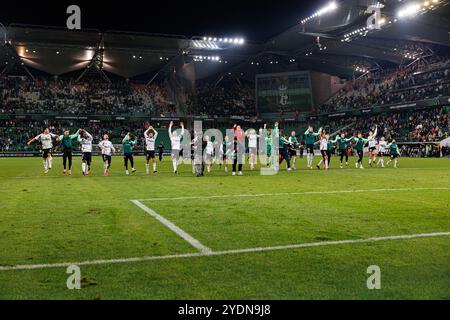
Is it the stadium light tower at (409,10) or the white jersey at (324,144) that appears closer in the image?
the white jersey at (324,144)

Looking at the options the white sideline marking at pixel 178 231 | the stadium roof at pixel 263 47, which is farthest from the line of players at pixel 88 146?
the stadium roof at pixel 263 47

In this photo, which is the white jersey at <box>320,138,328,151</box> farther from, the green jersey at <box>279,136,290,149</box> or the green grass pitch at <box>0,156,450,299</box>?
the green grass pitch at <box>0,156,450,299</box>

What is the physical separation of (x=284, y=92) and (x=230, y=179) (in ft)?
193

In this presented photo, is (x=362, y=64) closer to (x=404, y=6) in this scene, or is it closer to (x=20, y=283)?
(x=404, y=6)

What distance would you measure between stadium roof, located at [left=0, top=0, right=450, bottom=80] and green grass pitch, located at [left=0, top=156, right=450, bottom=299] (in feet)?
125

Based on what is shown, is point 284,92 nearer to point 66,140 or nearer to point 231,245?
point 66,140

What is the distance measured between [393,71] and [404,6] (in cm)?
2267

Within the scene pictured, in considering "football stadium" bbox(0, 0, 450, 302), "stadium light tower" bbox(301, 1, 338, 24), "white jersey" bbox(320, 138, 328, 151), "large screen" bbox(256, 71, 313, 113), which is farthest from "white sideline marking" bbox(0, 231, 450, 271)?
"large screen" bbox(256, 71, 313, 113)

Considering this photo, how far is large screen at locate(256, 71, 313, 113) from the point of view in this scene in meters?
73.1

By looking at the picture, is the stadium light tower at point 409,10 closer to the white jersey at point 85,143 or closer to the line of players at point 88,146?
the line of players at point 88,146

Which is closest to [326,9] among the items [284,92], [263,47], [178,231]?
[263,47]

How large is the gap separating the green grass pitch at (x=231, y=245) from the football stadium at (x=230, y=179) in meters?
0.03

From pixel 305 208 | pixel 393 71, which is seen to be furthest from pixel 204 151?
pixel 393 71

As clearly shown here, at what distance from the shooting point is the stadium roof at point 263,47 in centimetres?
4797
